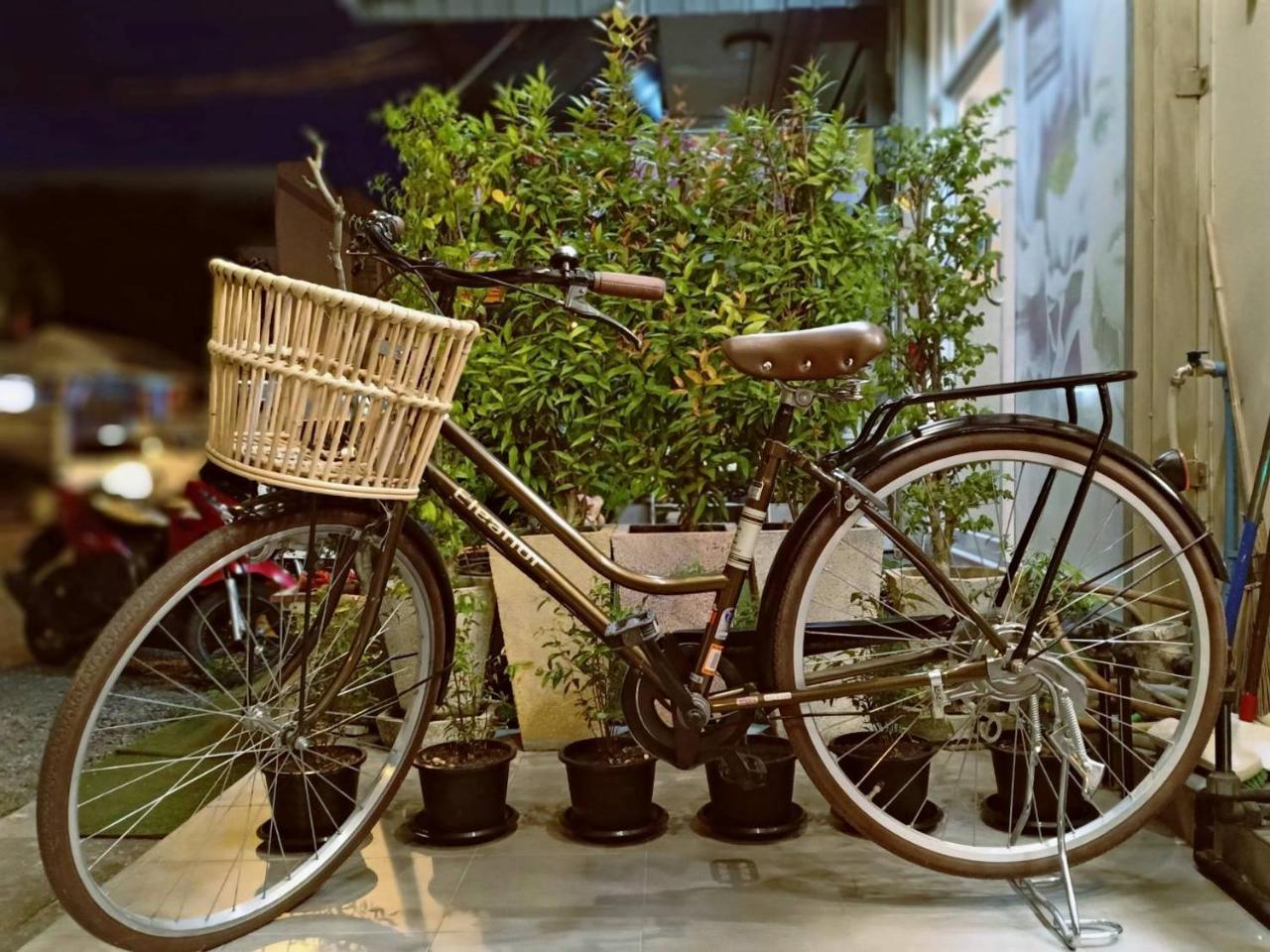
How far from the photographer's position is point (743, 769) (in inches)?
72.9

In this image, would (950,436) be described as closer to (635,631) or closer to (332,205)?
(635,631)

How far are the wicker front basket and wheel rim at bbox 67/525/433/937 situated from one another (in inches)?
7.9

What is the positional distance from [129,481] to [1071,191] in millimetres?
3814

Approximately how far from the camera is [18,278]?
2.56m

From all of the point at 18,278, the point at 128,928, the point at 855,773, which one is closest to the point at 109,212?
the point at 18,278

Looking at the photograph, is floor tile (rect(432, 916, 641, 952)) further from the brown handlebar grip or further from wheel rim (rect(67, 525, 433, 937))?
the brown handlebar grip

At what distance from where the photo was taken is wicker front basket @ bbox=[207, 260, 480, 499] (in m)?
1.41

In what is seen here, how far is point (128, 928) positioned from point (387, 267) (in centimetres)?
124

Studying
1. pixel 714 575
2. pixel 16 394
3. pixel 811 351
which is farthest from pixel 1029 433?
pixel 16 394

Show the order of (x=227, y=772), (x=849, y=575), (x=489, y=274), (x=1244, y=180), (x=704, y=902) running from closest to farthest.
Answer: (x=489, y=274) → (x=704, y=902) → (x=227, y=772) → (x=1244, y=180) → (x=849, y=575)

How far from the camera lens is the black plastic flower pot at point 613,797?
2.10 metres

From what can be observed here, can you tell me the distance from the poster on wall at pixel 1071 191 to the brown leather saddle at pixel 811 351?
1.51 m

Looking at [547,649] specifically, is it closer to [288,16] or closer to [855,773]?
[855,773]

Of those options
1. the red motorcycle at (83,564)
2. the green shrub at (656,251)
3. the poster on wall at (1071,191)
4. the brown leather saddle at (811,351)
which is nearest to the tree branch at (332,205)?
the green shrub at (656,251)
